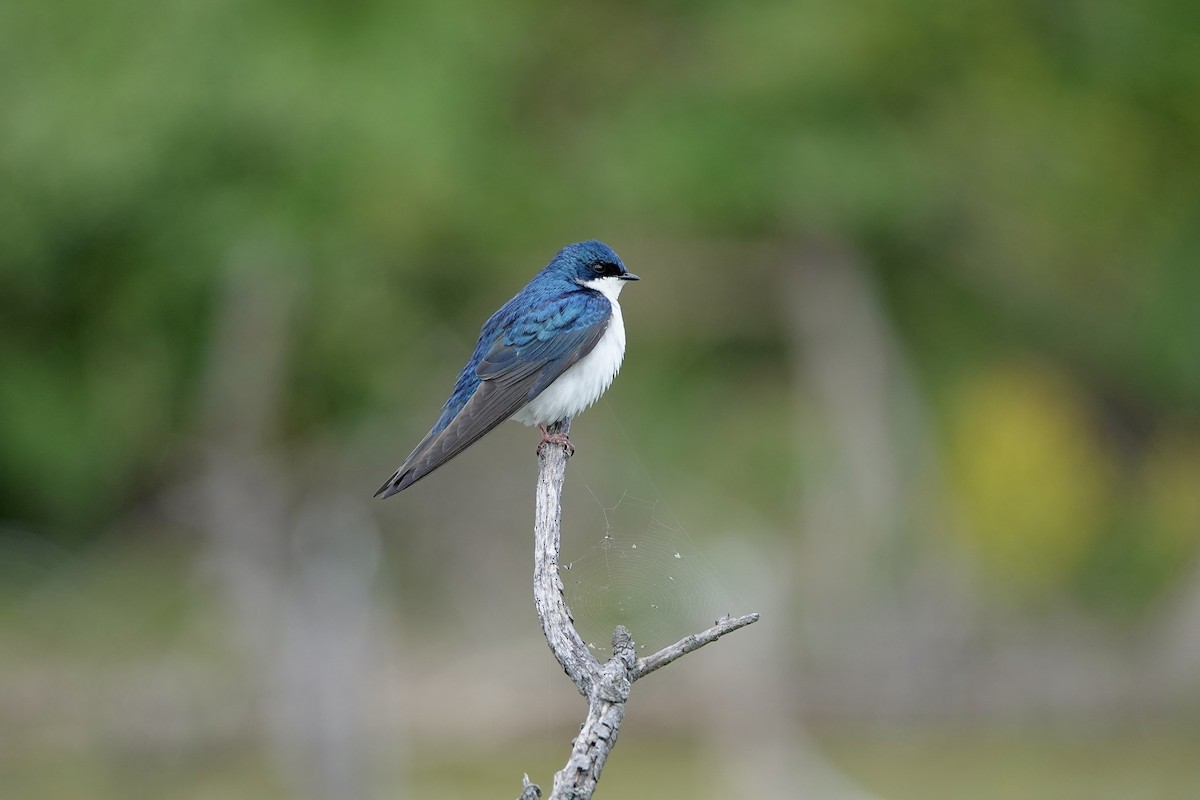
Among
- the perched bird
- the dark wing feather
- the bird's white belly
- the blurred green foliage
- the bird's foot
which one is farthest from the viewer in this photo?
the blurred green foliage

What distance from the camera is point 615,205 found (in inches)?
691

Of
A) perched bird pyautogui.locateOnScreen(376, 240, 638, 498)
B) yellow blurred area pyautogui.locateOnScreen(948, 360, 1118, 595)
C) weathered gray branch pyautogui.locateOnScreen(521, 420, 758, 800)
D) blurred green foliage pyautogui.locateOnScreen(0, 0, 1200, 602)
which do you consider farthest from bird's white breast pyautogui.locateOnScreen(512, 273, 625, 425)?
blurred green foliage pyautogui.locateOnScreen(0, 0, 1200, 602)

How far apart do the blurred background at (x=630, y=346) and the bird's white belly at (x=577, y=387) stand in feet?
28.2

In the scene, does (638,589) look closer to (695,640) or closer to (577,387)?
(695,640)

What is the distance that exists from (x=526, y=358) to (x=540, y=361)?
6cm

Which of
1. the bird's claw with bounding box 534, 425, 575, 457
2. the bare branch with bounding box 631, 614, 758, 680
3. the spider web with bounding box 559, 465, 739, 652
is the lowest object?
the bare branch with bounding box 631, 614, 758, 680

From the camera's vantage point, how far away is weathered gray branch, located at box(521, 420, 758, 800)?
10.4ft

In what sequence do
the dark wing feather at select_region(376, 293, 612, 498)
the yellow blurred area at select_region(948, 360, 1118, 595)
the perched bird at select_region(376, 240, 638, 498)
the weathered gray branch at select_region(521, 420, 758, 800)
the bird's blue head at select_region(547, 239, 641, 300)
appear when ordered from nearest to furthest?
the weathered gray branch at select_region(521, 420, 758, 800), the dark wing feather at select_region(376, 293, 612, 498), the perched bird at select_region(376, 240, 638, 498), the bird's blue head at select_region(547, 239, 641, 300), the yellow blurred area at select_region(948, 360, 1118, 595)

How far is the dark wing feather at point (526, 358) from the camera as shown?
5.29m

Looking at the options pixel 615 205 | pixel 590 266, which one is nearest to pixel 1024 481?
pixel 615 205

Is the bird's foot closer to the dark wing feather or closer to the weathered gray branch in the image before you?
the dark wing feather

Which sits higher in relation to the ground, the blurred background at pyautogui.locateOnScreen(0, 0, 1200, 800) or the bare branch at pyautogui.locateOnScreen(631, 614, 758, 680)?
the blurred background at pyautogui.locateOnScreen(0, 0, 1200, 800)

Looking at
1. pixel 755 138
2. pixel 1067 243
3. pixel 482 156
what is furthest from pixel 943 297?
pixel 482 156

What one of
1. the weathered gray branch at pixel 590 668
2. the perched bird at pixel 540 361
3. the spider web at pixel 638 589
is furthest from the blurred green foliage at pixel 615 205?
the weathered gray branch at pixel 590 668
